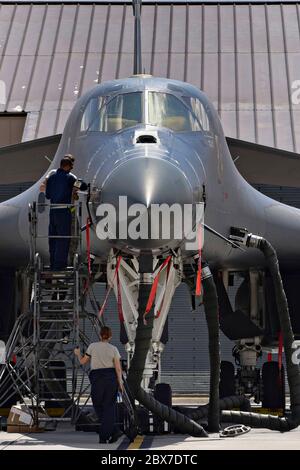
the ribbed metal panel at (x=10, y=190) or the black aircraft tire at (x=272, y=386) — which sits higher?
the ribbed metal panel at (x=10, y=190)

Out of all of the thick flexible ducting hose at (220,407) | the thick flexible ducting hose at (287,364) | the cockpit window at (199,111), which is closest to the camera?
the thick flexible ducting hose at (220,407)

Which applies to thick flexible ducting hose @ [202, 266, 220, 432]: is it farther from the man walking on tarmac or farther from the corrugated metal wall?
the corrugated metal wall

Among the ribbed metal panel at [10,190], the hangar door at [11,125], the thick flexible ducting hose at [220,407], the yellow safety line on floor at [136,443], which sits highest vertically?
the hangar door at [11,125]

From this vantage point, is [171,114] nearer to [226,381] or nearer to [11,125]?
[226,381]

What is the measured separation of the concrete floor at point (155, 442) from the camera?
10.5 meters

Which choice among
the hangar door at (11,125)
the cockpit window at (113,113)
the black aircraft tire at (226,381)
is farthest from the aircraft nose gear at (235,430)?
the hangar door at (11,125)

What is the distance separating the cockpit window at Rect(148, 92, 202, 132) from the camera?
1306 cm

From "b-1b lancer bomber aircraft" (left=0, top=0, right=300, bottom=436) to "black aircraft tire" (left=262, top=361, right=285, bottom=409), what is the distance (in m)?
2.17

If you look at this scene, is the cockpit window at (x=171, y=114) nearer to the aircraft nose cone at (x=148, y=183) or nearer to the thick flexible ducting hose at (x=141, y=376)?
the aircraft nose cone at (x=148, y=183)

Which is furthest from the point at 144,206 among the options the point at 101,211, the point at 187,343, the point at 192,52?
the point at 192,52

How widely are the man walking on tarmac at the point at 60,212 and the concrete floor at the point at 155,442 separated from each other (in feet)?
6.28

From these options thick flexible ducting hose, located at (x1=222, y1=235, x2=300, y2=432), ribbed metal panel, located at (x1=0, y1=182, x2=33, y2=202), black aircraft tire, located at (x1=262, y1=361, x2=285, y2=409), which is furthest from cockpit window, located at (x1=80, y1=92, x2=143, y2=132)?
ribbed metal panel, located at (x1=0, y1=182, x2=33, y2=202)

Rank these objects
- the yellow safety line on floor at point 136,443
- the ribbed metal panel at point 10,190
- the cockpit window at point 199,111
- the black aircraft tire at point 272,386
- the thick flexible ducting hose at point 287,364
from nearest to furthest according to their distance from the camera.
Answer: the yellow safety line on floor at point 136,443
the thick flexible ducting hose at point 287,364
the cockpit window at point 199,111
the black aircraft tire at point 272,386
the ribbed metal panel at point 10,190

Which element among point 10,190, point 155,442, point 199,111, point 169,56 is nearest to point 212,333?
point 155,442
